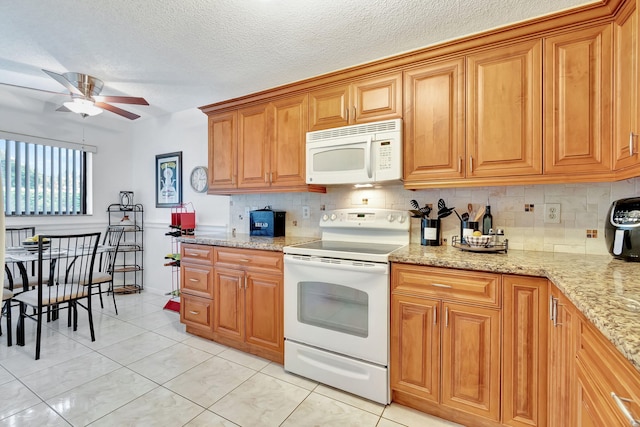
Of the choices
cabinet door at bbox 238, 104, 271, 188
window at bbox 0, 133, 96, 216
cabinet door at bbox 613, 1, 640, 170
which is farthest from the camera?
Answer: window at bbox 0, 133, 96, 216

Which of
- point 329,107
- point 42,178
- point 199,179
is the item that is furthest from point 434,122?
point 42,178

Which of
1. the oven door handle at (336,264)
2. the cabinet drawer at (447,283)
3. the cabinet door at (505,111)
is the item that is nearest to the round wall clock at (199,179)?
the oven door handle at (336,264)

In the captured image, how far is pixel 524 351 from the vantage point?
1.45 m

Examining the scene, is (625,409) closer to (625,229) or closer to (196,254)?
(625,229)

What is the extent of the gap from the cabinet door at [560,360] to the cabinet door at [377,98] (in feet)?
4.68

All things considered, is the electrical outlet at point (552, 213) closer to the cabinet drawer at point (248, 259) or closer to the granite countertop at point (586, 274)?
the granite countertop at point (586, 274)

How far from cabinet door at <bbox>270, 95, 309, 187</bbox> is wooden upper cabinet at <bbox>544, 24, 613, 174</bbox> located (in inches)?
63.3

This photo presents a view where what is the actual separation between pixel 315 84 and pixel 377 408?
2319 millimetres

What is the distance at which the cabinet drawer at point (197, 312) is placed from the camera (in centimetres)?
258

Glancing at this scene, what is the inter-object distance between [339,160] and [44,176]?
12.1 ft

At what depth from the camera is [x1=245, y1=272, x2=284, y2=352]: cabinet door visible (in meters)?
2.21

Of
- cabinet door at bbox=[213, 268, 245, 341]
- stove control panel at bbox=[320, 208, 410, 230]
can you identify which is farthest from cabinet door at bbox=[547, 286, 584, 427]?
cabinet door at bbox=[213, 268, 245, 341]

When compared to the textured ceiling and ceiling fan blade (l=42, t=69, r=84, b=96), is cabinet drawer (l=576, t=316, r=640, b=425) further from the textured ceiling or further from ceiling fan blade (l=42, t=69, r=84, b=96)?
ceiling fan blade (l=42, t=69, r=84, b=96)

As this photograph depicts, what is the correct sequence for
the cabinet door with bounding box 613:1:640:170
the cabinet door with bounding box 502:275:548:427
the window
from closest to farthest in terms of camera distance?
the cabinet door with bounding box 613:1:640:170 → the cabinet door with bounding box 502:275:548:427 → the window
